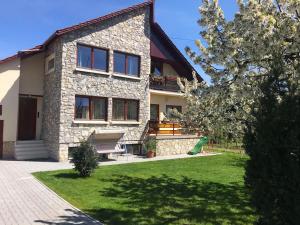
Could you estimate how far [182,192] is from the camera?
11828mm

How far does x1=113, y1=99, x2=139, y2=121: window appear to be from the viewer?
2205cm

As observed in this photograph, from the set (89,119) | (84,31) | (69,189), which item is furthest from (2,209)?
(84,31)

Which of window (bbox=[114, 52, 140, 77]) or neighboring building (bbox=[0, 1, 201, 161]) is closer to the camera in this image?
neighboring building (bbox=[0, 1, 201, 161])

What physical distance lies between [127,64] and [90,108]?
155 inches

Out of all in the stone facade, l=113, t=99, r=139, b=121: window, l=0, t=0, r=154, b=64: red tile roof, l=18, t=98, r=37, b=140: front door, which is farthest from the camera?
l=113, t=99, r=139, b=121: window

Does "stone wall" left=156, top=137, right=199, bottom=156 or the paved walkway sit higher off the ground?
"stone wall" left=156, top=137, right=199, bottom=156

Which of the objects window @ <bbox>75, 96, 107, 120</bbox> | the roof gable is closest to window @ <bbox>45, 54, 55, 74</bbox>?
window @ <bbox>75, 96, 107, 120</bbox>

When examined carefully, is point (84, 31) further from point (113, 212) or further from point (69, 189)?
point (113, 212)

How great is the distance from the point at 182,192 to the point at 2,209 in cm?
567

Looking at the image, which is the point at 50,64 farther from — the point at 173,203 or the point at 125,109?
the point at 173,203

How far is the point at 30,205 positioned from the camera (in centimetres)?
981

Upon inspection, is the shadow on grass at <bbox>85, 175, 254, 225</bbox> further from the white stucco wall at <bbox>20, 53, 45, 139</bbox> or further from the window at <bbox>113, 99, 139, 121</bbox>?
the white stucco wall at <bbox>20, 53, 45, 139</bbox>

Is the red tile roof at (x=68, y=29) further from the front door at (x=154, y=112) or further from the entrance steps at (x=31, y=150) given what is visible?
the front door at (x=154, y=112)

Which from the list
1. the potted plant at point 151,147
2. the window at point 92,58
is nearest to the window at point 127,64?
the window at point 92,58
